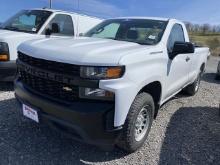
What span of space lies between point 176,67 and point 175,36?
641 millimetres

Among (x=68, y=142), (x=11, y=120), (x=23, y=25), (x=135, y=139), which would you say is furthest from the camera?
(x=23, y=25)

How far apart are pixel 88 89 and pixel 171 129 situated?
7.47ft

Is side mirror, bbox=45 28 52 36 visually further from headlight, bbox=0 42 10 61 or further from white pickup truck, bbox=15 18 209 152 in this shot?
white pickup truck, bbox=15 18 209 152

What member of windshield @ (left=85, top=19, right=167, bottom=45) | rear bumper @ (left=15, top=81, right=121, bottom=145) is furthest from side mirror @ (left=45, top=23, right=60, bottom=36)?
rear bumper @ (left=15, top=81, right=121, bottom=145)

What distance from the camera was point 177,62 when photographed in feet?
14.3

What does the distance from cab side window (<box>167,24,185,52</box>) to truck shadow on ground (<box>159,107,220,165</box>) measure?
1450mm

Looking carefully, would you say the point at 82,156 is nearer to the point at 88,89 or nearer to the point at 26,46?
the point at 88,89

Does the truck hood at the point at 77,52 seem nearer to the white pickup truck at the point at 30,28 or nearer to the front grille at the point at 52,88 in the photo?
the front grille at the point at 52,88

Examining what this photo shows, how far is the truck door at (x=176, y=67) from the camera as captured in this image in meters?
4.12

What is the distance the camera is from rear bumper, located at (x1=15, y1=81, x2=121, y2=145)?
8.86 feet

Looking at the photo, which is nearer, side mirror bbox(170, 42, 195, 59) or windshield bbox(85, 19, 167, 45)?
side mirror bbox(170, 42, 195, 59)

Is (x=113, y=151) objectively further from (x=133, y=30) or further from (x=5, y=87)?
(x=5, y=87)

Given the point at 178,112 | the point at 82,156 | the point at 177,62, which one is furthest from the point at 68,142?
the point at 178,112

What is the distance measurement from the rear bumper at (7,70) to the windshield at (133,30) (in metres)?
1.87
